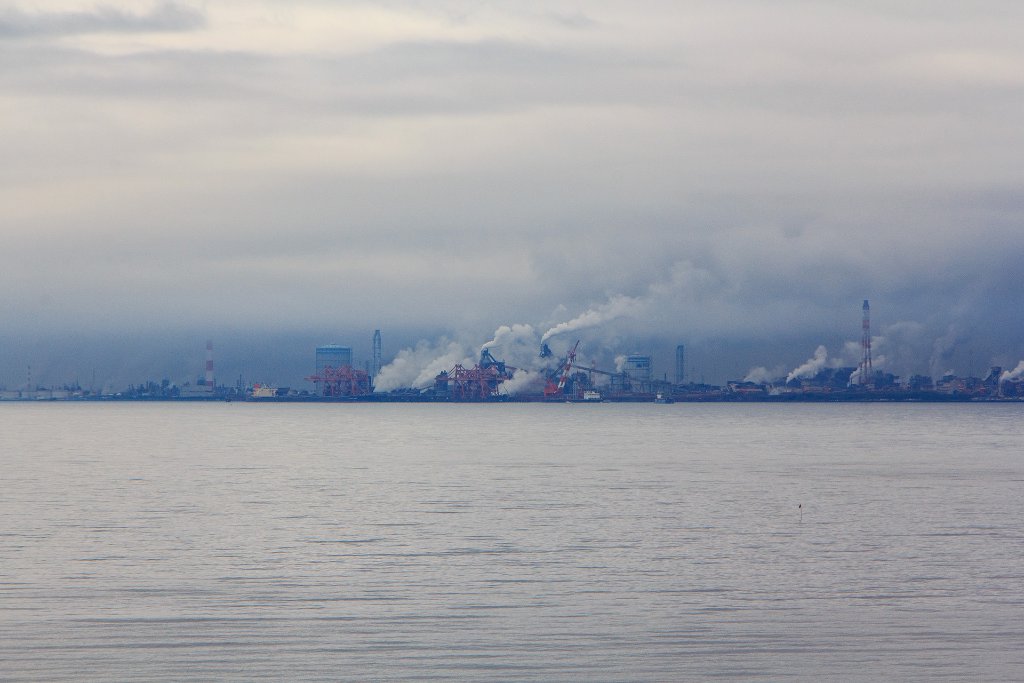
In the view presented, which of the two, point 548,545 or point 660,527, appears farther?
point 660,527

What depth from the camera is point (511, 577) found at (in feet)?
124

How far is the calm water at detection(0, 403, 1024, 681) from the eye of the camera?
26875 millimetres

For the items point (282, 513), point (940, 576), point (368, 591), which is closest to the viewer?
point (368, 591)

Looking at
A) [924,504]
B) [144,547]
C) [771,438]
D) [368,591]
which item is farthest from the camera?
[771,438]

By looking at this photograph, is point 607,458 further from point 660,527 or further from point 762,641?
point 762,641

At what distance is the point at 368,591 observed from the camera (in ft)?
116

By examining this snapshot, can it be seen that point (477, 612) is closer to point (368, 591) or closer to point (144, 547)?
point (368, 591)

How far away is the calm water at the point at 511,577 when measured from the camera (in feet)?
88.2

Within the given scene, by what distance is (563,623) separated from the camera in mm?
30703

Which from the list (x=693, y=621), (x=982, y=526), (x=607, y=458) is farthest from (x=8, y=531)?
(x=607, y=458)

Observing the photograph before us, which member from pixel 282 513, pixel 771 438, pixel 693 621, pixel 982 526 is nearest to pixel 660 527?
pixel 982 526

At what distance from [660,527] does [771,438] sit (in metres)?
107

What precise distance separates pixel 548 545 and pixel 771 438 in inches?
4487

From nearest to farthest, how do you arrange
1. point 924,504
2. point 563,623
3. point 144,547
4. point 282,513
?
point 563,623 → point 144,547 → point 282,513 → point 924,504
